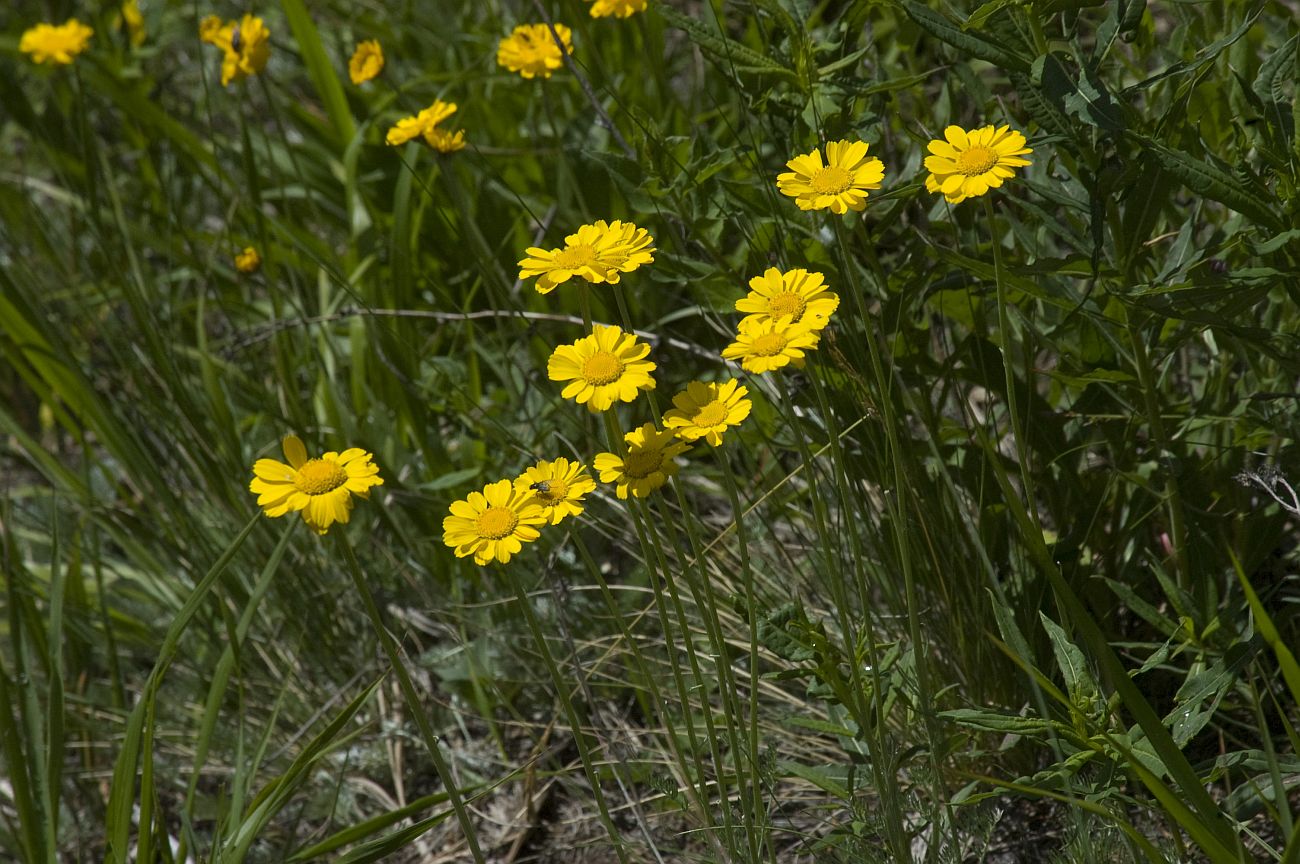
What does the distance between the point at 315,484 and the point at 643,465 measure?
0.24 meters

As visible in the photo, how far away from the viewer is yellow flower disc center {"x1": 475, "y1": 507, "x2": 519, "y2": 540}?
0.99 meters

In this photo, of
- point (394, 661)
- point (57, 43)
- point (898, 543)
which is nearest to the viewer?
point (394, 661)

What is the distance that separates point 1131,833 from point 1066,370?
60 centimetres

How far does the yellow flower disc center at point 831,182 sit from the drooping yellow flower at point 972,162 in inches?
2.5

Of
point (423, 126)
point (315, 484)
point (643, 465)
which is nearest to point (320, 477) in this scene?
point (315, 484)

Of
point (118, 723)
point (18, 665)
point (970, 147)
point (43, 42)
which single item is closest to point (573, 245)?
point (970, 147)

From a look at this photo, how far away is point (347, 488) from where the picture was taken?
37.3 inches

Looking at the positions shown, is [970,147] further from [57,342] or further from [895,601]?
[57,342]

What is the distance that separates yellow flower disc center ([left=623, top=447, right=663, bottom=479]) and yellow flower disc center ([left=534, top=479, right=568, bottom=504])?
0.07m

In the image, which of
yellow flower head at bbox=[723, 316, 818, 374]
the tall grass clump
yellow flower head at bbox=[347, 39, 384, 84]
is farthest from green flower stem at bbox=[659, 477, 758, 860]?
yellow flower head at bbox=[347, 39, 384, 84]

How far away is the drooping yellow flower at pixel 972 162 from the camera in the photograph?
0.95m

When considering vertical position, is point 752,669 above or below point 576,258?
below

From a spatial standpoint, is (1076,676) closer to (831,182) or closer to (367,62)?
(831,182)

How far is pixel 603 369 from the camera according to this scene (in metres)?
0.97
